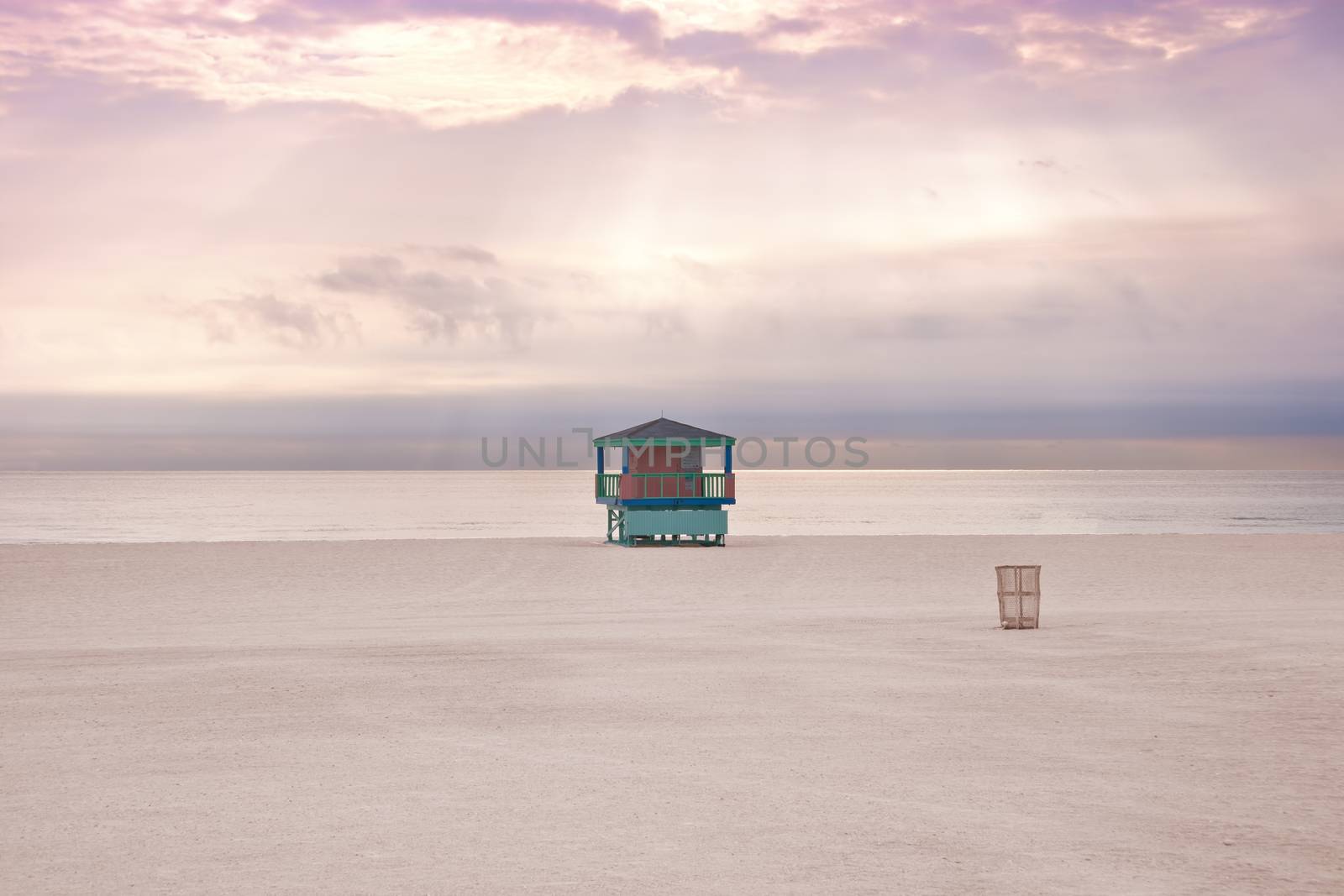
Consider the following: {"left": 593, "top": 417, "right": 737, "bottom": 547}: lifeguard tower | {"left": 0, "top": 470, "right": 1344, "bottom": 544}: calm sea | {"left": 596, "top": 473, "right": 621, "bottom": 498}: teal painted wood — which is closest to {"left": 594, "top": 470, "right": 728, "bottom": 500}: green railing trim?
{"left": 593, "top": 417, "right": 737, "bottom": 547}: lifeguard tower

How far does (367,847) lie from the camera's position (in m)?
6.38

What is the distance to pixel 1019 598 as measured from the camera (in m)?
15.8

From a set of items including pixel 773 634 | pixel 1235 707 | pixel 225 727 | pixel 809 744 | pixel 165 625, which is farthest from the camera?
pixel 165 625

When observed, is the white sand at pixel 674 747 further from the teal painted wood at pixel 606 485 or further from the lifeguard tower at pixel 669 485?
the teal painted wood at pixel 606 485

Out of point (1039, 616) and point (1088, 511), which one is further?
point (1088, 511)

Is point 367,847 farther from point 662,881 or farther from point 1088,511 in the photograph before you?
point 1088,511

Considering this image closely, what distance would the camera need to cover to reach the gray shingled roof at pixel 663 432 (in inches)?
1299

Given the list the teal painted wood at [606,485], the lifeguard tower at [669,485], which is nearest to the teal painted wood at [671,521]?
the lifeguard tower at [669,485]

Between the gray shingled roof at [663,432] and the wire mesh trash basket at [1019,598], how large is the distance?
57.7 ft

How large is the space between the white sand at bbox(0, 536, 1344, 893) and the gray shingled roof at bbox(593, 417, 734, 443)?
13.5 m

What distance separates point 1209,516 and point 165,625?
67.0 meters

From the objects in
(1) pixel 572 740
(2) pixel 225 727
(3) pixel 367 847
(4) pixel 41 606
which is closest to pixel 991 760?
(1) pixel 572 740

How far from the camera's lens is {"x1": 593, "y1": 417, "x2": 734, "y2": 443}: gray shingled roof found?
3300 centimetres

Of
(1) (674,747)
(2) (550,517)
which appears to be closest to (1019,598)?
(1) (674,747)
